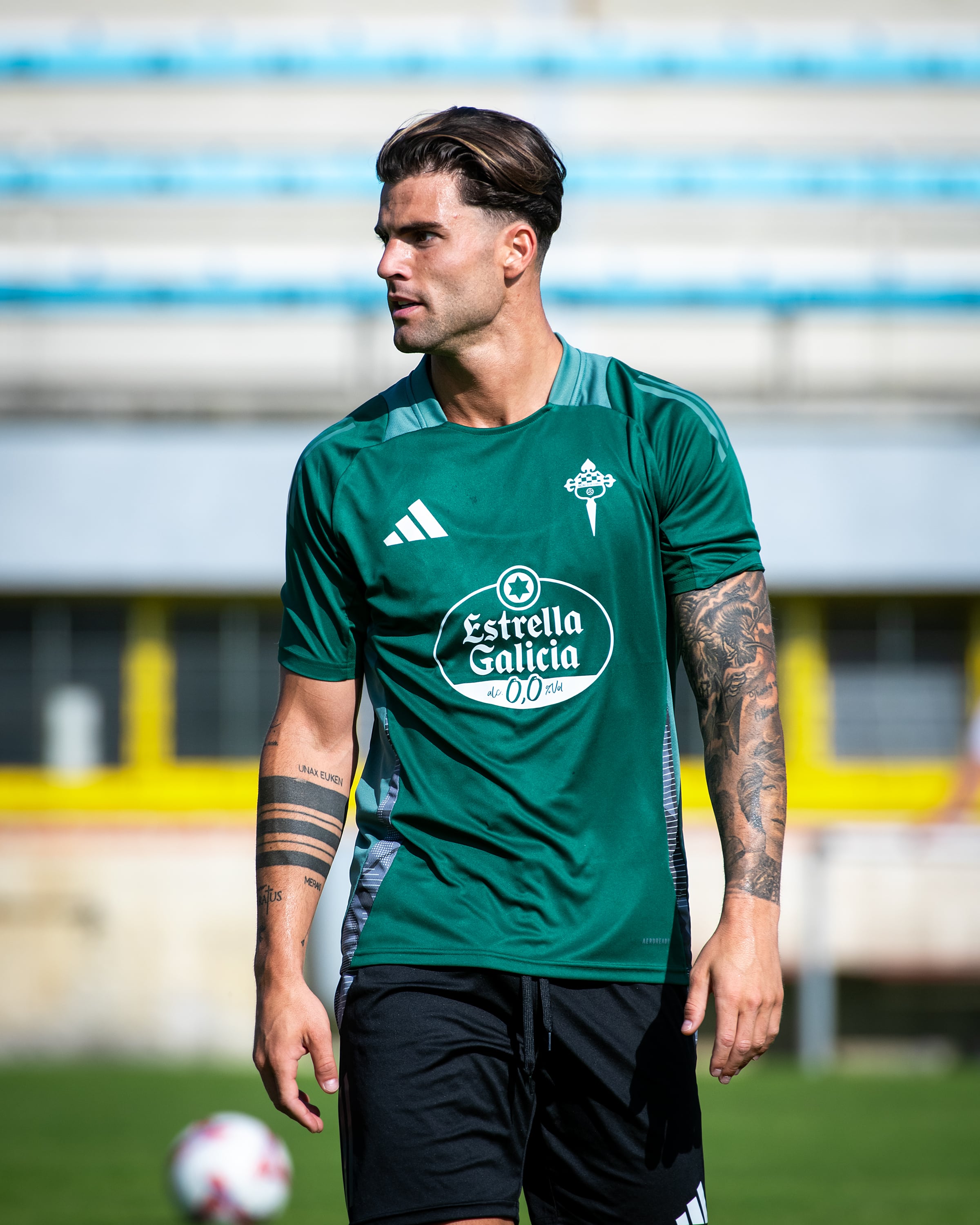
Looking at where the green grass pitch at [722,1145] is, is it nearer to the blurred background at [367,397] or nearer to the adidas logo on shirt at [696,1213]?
the blurred background at [367,397]

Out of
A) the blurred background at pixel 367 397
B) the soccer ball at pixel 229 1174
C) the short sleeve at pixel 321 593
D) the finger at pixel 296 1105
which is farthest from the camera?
the blurred background at pixel 367 397

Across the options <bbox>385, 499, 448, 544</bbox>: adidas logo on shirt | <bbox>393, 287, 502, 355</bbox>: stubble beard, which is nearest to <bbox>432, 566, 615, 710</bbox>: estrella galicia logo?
<bbox>385, 499, 448, 544</bbox>: adidas logo on shirt

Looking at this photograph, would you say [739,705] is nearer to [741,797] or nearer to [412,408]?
[741,797]

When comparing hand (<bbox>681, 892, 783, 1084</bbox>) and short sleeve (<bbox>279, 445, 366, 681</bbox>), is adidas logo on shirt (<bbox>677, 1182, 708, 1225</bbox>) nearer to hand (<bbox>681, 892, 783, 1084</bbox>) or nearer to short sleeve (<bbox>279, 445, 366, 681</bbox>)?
hand (<bbox>681, 892, 783, 1084</bbox>)

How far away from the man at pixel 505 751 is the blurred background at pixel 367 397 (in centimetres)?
485

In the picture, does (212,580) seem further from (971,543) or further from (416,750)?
(416,750)

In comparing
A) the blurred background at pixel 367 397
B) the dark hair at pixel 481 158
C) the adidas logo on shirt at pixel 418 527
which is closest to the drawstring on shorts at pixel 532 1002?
the adidas logo on shirt at pixel 418 527

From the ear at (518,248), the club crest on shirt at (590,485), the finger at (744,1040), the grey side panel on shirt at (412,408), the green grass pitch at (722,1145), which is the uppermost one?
the ear at (518,248)

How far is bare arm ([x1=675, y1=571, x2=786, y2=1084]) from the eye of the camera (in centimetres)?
240

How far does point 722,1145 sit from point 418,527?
538 cm

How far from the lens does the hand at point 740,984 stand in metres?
2.38

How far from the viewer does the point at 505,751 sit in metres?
2.58

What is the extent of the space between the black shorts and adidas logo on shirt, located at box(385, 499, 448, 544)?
685mm

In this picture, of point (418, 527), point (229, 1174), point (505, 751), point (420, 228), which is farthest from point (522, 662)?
point (229, 1174)
